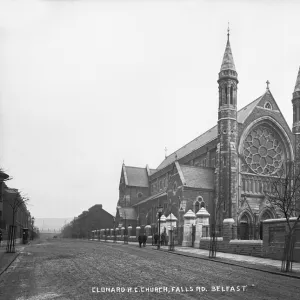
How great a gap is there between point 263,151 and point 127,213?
30209mm

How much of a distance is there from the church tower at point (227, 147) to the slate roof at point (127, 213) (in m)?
27.0

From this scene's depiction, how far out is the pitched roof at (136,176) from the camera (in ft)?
271

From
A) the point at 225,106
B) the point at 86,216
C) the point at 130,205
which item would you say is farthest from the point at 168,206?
the point at 86,216

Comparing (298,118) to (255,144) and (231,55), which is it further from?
(231,55)

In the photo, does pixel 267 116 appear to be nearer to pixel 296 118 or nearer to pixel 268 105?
pixel 268 105

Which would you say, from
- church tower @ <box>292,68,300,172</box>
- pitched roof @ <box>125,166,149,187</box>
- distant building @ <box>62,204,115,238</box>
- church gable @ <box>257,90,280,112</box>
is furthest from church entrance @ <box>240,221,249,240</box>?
distant building @ <box>62,204,115,238</box>

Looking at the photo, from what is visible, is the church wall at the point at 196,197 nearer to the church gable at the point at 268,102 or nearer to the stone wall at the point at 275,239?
the church gable at the point at 268,102

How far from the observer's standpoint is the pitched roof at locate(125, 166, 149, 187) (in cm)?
8250

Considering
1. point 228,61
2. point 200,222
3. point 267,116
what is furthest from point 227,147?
point 200,222

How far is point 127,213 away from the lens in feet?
246

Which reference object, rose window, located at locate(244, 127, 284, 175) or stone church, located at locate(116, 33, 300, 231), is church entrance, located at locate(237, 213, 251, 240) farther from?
rose window, located at locate(244, 127, 284, 175)

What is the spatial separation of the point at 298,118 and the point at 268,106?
4318mm

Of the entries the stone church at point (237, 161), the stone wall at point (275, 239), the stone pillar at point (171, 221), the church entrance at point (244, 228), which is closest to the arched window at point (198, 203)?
the stone church at point (237, 161)

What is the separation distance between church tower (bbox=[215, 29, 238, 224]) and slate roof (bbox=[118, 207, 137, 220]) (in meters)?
27.0
